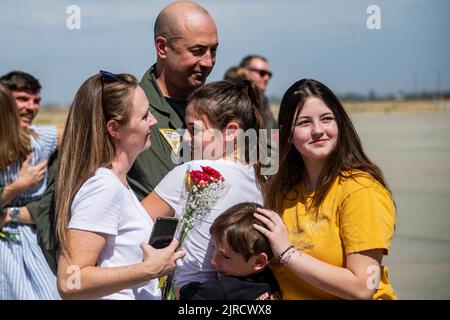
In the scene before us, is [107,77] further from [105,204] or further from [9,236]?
[9,236]

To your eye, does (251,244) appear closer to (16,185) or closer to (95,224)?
(95,224)

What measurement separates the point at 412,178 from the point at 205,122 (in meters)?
11.3

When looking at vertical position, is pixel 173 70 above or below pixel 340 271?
above

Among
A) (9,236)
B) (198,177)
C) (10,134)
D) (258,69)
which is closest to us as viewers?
(198,177)

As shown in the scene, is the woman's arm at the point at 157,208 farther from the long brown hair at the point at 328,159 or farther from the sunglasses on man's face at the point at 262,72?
the sunglasses on man's face at the point at 262,72

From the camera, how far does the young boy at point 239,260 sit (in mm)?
3145

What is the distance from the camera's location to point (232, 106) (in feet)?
11.2

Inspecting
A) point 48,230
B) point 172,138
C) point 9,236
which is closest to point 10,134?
point 9,236

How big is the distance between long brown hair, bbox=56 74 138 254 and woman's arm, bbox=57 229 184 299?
133 millimetres

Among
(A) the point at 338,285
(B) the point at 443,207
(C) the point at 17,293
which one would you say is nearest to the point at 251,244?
(A) the point at 338,285

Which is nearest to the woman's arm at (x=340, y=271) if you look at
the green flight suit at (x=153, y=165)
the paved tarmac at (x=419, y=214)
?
the green flight suit at (x=153, y=165)

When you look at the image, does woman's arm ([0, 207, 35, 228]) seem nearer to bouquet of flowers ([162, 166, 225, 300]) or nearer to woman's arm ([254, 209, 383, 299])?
bouquet of flowers ([162, 166, 225, 300])

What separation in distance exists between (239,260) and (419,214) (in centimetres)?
776

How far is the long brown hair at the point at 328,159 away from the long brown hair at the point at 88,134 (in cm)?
62
